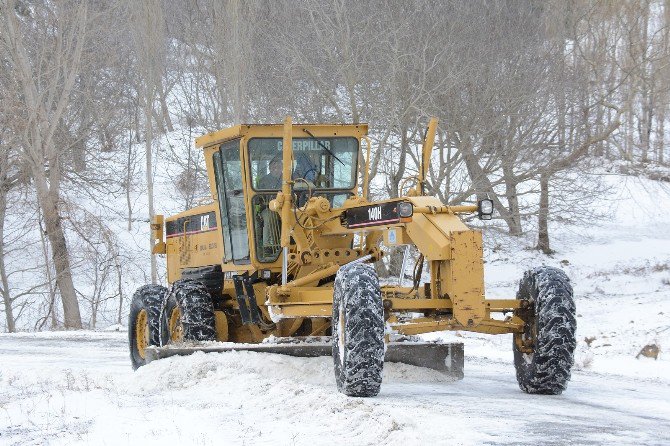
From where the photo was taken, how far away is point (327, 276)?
11523 millimetres

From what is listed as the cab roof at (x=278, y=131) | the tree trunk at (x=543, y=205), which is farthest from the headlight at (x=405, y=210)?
the tree trunk at (x=543, y=205)

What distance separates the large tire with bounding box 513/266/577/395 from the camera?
933cm

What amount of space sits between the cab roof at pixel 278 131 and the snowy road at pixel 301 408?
264cm

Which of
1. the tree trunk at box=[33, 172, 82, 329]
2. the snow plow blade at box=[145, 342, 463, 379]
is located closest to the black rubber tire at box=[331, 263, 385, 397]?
the snow plow blade at box=[145, 342, 463, 379]

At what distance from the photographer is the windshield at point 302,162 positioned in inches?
478

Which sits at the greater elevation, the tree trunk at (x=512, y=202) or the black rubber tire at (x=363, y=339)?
the tree trunk at (x=512, y=202)

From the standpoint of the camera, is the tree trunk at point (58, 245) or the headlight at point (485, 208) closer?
the headlight at point (485, 208)

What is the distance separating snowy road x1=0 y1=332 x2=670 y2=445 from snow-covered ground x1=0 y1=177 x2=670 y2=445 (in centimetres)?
2

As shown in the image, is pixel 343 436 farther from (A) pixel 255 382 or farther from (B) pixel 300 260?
(B) pixel 300 260

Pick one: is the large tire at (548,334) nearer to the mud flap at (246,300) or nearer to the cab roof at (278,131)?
the cab roof at (278,131)

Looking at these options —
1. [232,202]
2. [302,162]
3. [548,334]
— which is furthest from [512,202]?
[548,334]

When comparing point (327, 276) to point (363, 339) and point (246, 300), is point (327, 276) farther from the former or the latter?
point (363, 339)

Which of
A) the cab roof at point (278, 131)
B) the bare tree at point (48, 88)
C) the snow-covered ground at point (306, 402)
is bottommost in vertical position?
the snow-covered ground at point (306, 402)

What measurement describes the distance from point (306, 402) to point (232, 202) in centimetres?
484
